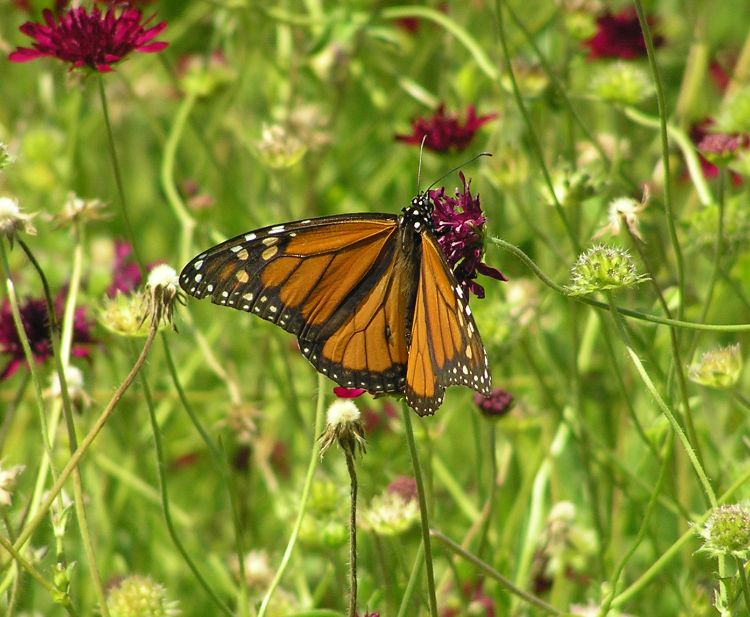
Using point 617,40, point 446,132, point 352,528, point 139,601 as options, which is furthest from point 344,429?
point 617,40

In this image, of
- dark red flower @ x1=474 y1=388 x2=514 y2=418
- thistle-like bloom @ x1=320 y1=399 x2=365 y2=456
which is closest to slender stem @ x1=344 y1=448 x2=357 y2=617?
thistle-like bloom @ x1=320 y1=399 x2=365 y2=456

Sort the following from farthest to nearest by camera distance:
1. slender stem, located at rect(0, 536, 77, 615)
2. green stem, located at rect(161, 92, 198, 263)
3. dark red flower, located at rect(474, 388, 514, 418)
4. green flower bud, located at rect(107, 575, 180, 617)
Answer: green stem, located at rect(161, 92, 198, 263)
dark red flower, located at rect(474, 388, 514, 418)
green flower bud, located at rect(107, 575, 180, 617)
slender stem, located at rect(0, 536, 77, 615)

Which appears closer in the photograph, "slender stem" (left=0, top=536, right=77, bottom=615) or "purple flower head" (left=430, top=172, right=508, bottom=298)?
"slender stem" (left=0, top=536, right=77, bottom=615)

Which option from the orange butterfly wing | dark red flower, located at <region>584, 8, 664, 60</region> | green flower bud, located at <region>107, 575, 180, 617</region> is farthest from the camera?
dark red flower, located at <region>584, 8, 664, 60</region>

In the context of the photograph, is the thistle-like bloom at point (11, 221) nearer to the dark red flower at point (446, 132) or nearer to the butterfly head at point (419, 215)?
the butterfly head at point (419, 215)

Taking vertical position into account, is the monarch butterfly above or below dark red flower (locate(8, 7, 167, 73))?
below

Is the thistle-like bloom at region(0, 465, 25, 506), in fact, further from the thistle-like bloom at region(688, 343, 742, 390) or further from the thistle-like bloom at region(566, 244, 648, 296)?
the thistle-like bloom at region(688, 343, 742, 390)

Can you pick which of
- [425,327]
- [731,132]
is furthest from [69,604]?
[731,132]

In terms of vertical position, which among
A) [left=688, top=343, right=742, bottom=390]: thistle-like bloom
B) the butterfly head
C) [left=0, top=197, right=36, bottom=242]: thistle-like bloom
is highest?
the butterfly head
